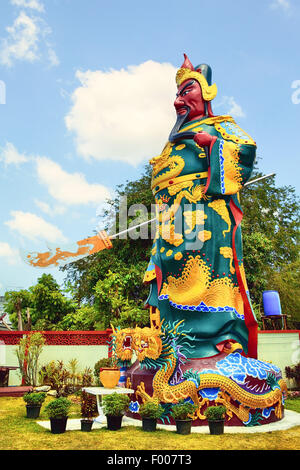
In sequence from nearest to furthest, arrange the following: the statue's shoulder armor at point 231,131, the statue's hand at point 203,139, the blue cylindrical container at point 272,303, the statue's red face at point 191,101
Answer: the statue's hand at point 203,139 < the statue's shoulder armor at point 231,131 < the statue's red face at point 191,101 < the blue cylindrical container at point 272,303

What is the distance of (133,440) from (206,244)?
11.2ft

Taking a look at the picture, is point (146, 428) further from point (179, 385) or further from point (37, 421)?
point (37, 421)

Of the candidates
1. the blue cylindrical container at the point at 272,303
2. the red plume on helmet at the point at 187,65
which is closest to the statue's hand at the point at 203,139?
the red plume on helmet at the point at 187,65

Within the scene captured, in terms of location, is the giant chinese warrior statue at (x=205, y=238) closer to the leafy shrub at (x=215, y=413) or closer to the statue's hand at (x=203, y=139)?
the statue's hand at (x=203, y=139)

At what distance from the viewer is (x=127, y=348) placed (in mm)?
7496

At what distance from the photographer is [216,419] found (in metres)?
5.76

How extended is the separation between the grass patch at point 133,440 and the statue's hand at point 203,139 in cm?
455

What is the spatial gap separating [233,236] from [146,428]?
3.49m

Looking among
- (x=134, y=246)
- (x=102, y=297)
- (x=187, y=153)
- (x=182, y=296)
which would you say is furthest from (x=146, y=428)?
(x=134, y=246)

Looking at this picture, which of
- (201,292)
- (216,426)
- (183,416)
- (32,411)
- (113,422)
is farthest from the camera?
(201,292)

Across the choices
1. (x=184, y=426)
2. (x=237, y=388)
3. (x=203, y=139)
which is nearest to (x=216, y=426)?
(x=184, y=426)

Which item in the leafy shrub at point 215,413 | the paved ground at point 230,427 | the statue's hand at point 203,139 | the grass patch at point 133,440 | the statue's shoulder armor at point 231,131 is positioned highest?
the statue's shoulder armor at point 231,131

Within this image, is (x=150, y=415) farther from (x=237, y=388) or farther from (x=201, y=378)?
(x=237, y=388)

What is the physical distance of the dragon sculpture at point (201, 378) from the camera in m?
6.31
